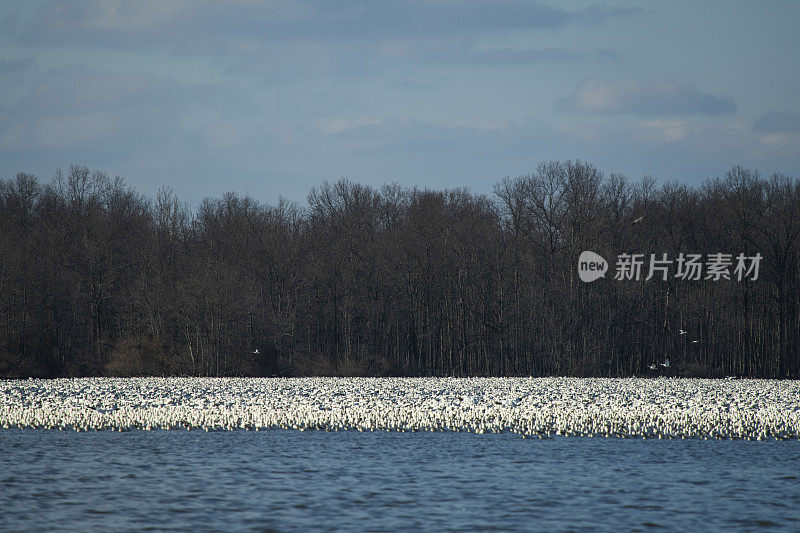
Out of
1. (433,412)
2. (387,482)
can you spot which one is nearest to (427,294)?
(433,412)

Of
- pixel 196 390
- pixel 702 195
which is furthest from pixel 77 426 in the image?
pixel 702 195

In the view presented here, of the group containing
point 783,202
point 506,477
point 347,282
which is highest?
point 783,202

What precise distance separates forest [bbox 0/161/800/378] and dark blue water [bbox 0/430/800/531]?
25.9 meters

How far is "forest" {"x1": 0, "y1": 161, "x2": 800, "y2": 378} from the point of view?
152ft

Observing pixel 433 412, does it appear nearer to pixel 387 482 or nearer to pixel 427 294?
pixel 387 482

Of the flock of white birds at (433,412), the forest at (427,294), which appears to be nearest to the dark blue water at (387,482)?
the flock of white birds at (433,412)

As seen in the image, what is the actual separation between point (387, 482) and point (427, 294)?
1548 inches

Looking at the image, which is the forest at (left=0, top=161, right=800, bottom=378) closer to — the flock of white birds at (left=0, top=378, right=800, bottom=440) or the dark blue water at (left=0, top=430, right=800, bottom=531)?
the flock of white birds at (left=0, top=378, right=800, bottom=440)

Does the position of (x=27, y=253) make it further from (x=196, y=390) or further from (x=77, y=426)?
(x=77, y=426)

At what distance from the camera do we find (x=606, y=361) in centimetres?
5081

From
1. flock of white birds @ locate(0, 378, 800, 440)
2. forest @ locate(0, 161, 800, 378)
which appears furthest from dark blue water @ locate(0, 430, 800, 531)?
forest @ locate(0, 161, 800, 378)

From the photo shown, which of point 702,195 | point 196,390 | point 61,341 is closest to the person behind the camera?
point 196,390

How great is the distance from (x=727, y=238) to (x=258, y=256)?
31.2 metres

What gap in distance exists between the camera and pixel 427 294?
2144 inches
